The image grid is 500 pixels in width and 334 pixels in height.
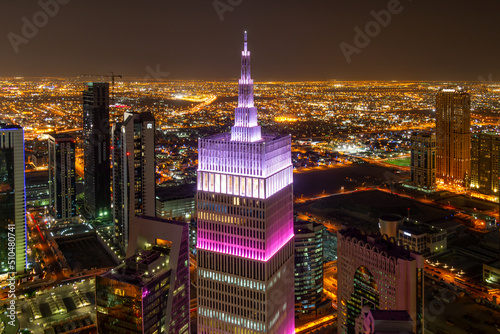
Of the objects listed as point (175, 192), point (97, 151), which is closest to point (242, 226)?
point (175, 192)

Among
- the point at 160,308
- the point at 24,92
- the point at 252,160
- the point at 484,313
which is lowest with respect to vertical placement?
the point at 484,313

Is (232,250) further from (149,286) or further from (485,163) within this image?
(485,163)

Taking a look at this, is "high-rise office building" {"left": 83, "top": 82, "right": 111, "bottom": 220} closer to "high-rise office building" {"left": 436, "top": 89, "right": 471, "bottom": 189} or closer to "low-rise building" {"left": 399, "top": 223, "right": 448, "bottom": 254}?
"low-rise building" {"left": 399, "top": 223, "right": 448, "bottom": 254}

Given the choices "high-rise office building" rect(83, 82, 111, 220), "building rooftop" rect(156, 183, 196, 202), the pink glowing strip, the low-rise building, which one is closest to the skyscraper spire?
the pink glowing strip

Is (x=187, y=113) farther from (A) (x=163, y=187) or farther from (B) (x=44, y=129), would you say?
(A) (x=163, y=187)

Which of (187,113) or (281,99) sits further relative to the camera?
(281,99)

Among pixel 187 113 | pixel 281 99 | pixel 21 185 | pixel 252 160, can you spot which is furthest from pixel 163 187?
pixel 281 99

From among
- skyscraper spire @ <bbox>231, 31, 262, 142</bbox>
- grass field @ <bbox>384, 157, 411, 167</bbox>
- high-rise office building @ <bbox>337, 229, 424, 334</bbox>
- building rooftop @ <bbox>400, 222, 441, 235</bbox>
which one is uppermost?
skyscraper spire @ <bbox>231, 31, 262, 142</bbox>
